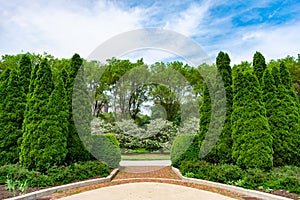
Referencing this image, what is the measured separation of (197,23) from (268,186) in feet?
18.6

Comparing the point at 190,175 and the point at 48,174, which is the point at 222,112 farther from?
the point at 48,174

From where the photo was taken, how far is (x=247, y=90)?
20.3 ft

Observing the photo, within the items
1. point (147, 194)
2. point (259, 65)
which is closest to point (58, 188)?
point (147, 194)

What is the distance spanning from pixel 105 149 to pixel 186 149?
262 cm

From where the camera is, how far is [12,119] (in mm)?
6387

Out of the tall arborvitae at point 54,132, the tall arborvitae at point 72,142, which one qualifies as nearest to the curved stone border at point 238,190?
the tall arborvitae at point 72,142

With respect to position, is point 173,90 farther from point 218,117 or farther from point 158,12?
point 218,117

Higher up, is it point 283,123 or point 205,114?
point 205,114

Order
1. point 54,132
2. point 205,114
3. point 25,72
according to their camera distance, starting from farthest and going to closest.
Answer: point 205,114 → point 25,72 → point 54,132

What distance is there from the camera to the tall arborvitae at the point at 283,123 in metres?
6.33

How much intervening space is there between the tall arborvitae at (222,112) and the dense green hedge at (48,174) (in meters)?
3.41

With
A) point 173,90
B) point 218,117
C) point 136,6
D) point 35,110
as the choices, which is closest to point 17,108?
point 35,110

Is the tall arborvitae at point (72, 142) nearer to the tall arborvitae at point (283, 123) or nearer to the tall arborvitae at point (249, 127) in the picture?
the tall arborvitae at point (249, 127)

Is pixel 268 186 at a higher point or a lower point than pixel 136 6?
lower
